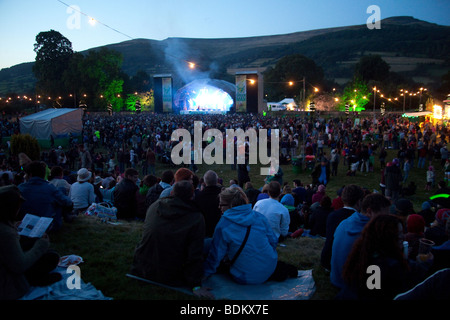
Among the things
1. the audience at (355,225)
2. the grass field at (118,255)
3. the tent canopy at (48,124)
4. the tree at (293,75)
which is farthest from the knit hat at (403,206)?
the tree at (293,75)

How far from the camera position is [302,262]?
12.5 ft

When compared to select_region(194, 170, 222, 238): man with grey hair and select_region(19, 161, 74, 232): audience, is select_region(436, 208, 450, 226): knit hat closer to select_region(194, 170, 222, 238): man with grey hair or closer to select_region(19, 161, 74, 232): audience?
select_region(194, 170, 222, 238): man with grey hair

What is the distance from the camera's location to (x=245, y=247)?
113 inches

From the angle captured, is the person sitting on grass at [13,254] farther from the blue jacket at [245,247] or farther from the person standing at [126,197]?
the person standing at [126,197]

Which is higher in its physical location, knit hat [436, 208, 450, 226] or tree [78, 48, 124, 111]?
tree [78, 48, 124, 111]

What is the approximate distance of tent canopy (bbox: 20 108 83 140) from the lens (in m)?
20.8

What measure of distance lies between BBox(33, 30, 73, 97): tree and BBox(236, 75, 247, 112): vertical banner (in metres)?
26.0

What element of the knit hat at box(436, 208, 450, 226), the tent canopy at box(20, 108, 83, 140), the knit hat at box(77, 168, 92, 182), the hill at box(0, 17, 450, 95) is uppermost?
the hill at box(0, 17, 450, 95)

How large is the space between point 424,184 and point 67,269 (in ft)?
37.9

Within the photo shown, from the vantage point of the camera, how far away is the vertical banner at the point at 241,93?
165 feet

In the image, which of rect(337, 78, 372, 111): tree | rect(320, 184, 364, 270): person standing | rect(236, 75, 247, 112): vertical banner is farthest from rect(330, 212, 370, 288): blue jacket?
rect(337, 78, 372, 111): tree

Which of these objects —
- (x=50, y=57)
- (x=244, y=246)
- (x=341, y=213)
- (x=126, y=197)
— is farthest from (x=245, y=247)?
A: (x=50, y=57)

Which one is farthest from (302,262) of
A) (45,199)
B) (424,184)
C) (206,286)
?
(424,184)
